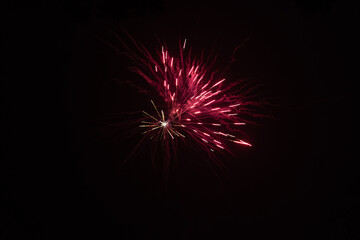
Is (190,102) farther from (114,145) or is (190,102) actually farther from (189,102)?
(114,145)

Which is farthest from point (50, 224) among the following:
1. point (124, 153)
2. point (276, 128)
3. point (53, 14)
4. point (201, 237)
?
point (276, 128)

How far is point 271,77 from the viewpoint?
115 inches

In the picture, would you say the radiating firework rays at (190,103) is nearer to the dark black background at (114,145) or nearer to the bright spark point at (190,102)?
the bright spark point at (190,102)

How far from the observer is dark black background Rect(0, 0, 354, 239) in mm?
2760

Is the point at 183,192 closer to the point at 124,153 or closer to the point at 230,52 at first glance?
the point at 124,153

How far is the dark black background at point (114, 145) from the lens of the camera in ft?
9.05

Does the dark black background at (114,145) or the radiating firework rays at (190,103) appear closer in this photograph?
the radiating firework rays at (190,103)

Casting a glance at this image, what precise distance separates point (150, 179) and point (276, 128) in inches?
70.1

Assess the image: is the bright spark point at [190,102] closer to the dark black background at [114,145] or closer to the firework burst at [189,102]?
the firework burst at [189,102]

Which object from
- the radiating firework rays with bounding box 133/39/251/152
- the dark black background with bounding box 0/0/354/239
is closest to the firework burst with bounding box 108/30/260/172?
the radiating firework rays with bounding box 133/39/251/152

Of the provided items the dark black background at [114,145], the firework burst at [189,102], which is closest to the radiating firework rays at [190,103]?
the firework burst at [189,102]

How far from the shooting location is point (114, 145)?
2777mm

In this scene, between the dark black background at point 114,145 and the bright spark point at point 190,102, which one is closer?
the bright spark point at point 190,102

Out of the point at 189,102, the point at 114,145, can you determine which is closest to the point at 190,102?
the point at 189,102
